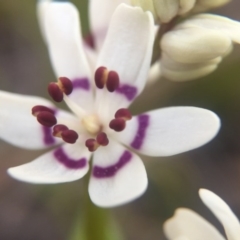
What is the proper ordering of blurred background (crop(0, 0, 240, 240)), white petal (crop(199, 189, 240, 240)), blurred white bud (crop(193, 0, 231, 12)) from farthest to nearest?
1. blurred background (crop(0, 0, 240, 240))
2. blurred white bud (crop(193, 0, 231, 12))
3. white petal (crop(199, 189, 240, 240))

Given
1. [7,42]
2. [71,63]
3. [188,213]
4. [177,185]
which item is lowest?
[177,185]

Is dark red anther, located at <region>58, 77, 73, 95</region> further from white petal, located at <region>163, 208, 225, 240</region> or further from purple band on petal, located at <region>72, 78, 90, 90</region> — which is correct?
white petal, located at <region>163, 208, 225, 240</region>

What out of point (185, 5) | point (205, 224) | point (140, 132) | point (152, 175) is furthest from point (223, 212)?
point (152, 175)

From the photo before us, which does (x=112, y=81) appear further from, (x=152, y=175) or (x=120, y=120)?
(x=152, y=175)

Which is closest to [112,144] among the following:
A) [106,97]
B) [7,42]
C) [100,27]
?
[106,97]

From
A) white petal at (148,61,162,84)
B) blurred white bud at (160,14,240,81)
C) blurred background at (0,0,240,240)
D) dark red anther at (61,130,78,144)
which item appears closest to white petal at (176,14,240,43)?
blurred white bud at (160,14,240,81)

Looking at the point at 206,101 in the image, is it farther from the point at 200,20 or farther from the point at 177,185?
the point at 200,20

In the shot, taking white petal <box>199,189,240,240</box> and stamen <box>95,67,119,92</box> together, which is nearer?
white petal <box>199,189,240,240</box>
